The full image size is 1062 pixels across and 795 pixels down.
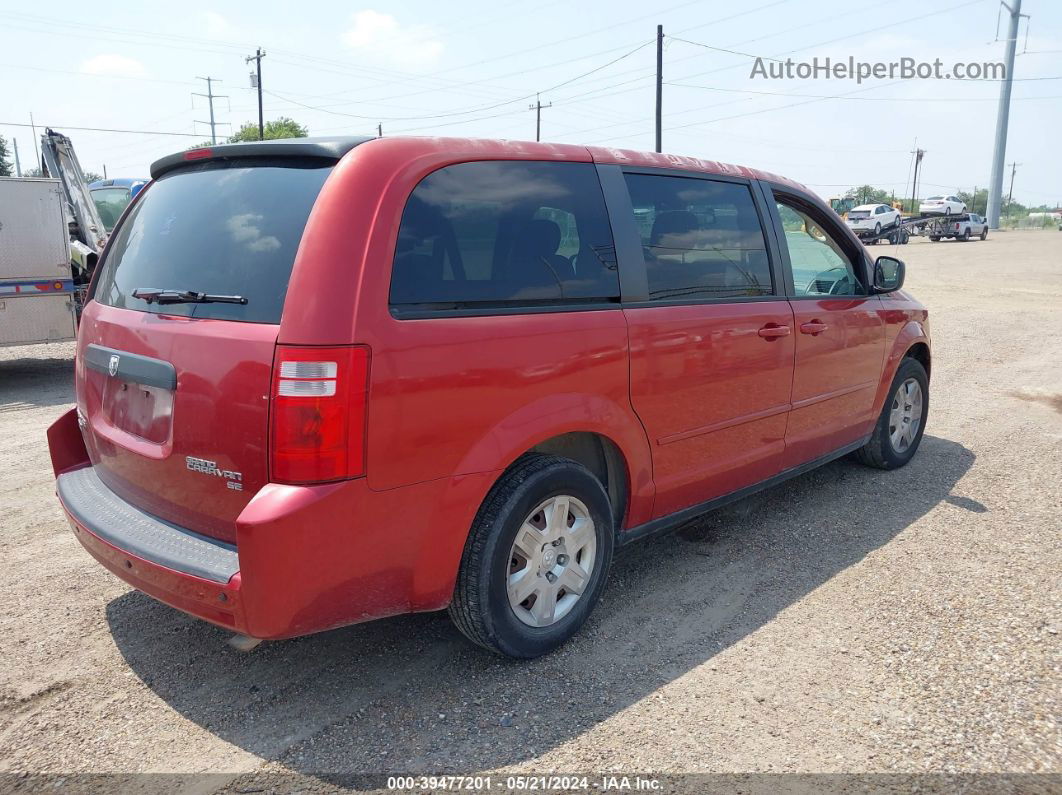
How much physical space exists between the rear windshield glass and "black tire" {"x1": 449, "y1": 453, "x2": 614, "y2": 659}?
1.00 metres

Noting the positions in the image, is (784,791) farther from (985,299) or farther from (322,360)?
(985,299)

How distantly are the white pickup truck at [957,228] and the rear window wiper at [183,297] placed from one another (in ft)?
151

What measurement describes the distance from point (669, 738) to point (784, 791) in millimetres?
395

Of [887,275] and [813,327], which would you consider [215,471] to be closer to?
[813,327]

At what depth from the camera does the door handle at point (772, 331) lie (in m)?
4.02

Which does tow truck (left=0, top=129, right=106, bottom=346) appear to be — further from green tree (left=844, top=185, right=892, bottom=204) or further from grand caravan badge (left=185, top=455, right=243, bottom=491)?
green tree (left=844, top=185, right=892, bottom=204)

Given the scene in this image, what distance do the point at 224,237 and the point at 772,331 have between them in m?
2.59

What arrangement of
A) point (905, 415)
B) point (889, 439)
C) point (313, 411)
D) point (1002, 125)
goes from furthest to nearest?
point (1002, 125), point (905, 415), point (889, 439), point (313, 411)

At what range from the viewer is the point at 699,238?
3838mm

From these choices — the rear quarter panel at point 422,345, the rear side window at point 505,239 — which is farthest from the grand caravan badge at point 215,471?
the rear side window at point 505,239

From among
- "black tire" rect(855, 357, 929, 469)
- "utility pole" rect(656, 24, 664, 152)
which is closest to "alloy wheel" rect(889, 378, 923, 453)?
"black tire" rect(855, 357, 929, 469)

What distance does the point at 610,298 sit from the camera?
131 inches

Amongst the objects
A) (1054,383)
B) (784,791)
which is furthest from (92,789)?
(1054,383)

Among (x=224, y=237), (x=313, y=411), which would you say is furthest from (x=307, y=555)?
(x=224, y=237)
